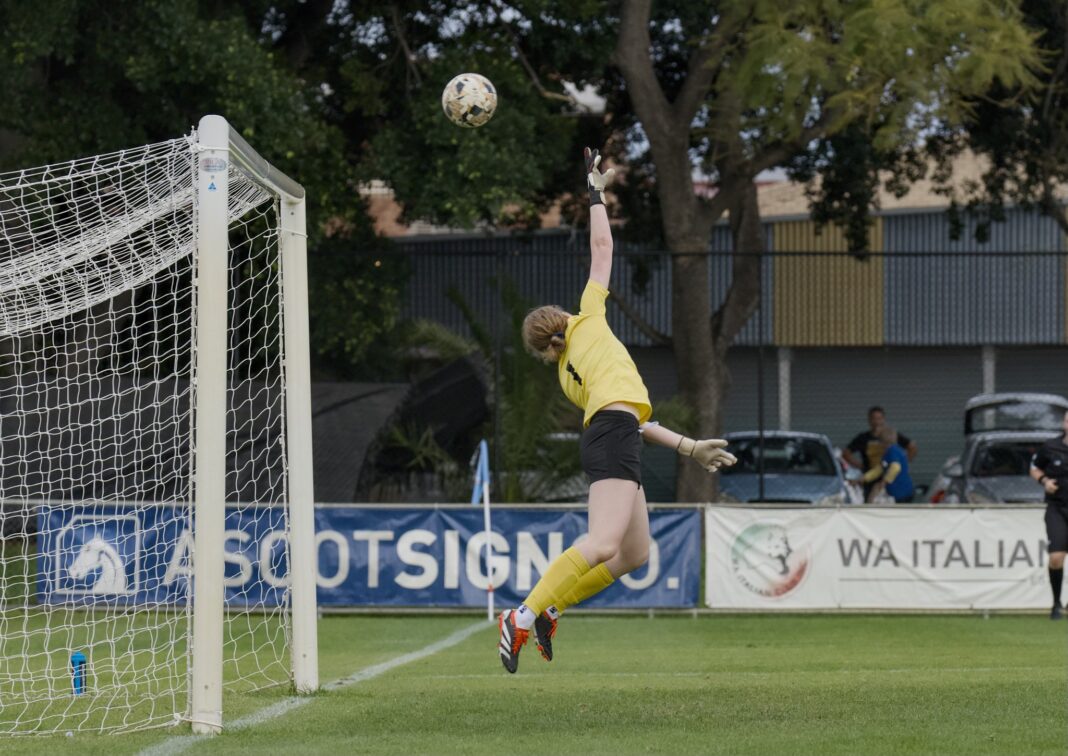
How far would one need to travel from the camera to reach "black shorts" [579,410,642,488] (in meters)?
6.95

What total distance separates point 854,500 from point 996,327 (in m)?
5.66

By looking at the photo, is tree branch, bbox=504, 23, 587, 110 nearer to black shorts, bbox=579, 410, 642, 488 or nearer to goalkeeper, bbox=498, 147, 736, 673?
goalkeeper, bbox=498, 147, 736, 673

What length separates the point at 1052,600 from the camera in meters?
15.1

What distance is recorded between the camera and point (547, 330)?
287 inches

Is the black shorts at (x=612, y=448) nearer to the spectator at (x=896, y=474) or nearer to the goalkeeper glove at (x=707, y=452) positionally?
the goalkeeper glove at (x=707, y=452)

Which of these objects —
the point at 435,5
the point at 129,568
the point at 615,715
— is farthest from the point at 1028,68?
the point at 615,715

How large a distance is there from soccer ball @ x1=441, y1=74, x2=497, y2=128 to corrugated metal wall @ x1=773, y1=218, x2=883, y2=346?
47.5 ft

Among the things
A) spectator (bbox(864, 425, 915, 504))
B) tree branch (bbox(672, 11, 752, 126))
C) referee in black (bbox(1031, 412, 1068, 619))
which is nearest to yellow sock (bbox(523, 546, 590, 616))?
referee in black (bbox(1031, 412, 1068, 619))

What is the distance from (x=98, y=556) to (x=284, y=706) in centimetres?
702

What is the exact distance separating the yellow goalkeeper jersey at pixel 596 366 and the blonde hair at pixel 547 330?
1.5 inches

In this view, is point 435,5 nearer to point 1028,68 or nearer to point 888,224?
point 1028,68

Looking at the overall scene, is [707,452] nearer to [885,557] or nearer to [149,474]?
[885,557]

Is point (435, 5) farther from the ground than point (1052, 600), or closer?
farther from the ground

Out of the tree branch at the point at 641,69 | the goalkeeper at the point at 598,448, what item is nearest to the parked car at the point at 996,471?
the tree branch at the point at 641,69
